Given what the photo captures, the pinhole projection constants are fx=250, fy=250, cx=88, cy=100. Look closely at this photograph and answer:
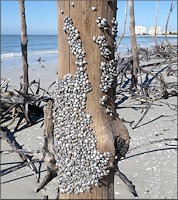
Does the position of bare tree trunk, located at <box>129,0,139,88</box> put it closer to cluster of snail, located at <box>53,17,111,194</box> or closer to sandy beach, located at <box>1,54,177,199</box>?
sandy beach, located at <box>1,54,177,199</box>

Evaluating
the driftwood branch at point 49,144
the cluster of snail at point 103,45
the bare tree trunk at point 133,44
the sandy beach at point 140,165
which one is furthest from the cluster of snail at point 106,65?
the bare tree trunk at point 133,44

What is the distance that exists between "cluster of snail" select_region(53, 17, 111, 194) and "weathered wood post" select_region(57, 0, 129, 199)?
3 cm

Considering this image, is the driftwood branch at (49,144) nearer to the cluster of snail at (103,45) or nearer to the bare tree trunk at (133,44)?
the cluster of snail at (103,45)

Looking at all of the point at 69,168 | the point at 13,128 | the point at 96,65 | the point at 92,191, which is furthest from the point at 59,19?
the point at 13,128

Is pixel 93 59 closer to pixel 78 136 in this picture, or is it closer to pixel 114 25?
pixel 114 25

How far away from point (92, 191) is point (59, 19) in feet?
3.12

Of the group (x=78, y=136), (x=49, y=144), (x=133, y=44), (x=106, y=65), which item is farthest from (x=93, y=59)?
(x=133, y=44)

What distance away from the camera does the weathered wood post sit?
127 cm

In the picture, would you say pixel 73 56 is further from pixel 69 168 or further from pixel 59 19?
pixel 69 168

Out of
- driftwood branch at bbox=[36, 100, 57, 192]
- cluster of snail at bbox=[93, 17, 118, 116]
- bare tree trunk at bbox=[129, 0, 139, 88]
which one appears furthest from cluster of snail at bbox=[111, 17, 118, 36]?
bare tree trunk at bbox=[129, 0, 139, 88]

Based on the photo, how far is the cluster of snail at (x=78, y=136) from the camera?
4.27 ft

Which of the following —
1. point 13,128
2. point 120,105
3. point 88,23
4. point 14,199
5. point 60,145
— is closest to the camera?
point 88,23

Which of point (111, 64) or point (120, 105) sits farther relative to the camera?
point (120, 105)

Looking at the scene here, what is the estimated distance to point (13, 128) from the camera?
4.25m
